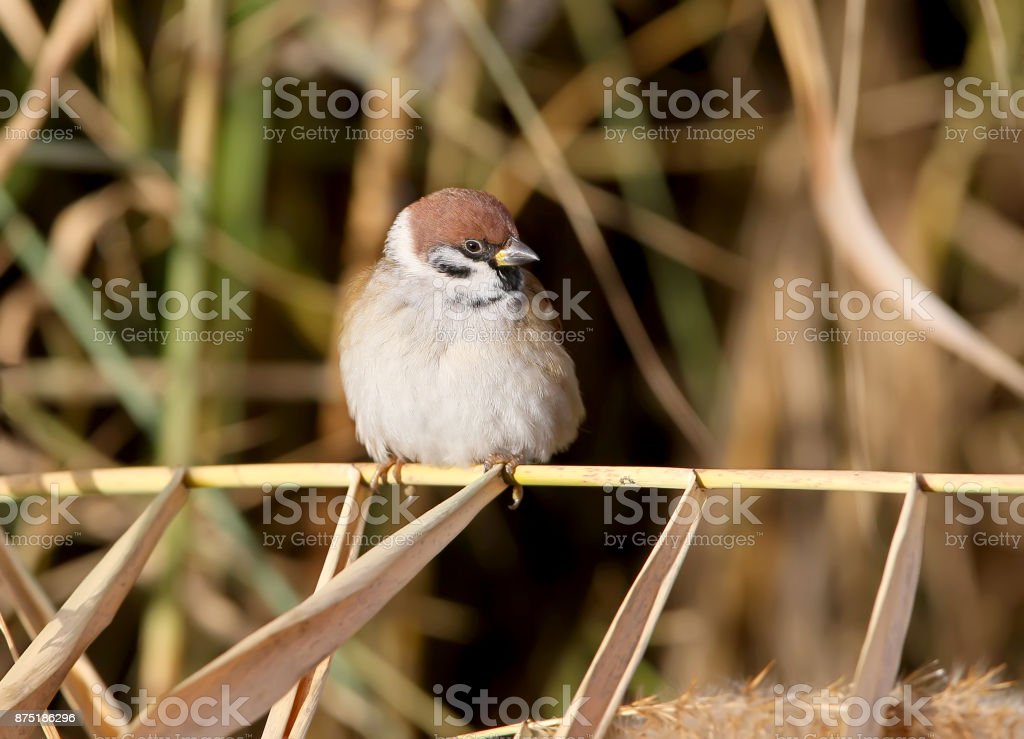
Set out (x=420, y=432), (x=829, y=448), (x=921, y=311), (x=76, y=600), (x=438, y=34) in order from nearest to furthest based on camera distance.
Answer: (x=76, y=600) → (x=921, y=311) → (x=420, y=432) → (x=438, y=34) → (x=829, y=448)

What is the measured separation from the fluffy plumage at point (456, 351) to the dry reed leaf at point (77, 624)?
38.6 inches

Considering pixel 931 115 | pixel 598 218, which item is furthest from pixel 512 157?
pixel 931 115

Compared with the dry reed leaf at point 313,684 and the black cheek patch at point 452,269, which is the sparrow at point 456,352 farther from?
the dry reed leaf at point 313,684

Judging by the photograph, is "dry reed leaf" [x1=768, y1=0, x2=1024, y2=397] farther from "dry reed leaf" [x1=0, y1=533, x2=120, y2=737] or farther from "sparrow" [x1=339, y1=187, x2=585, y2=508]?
"dry reed leaf" [x1=0, y1=533, x2=120, y2=737]

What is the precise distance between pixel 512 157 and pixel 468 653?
1.75m

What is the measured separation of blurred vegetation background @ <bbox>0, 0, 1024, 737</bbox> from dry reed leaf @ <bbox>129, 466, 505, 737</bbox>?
1.54m

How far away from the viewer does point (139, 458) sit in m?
3.45

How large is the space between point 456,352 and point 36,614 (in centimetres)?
118

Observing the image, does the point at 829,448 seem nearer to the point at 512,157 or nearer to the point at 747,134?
the point at 747,134

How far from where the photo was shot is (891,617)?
134 cm

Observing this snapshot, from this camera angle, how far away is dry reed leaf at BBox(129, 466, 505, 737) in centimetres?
120

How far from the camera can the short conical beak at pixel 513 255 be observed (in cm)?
270

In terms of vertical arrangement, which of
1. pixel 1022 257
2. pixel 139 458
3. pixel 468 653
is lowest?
pixel 468 653

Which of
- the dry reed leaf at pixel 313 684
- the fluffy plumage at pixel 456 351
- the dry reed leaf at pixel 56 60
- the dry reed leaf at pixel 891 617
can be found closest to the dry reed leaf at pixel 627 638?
the dry reed leaf at pixel 891 617
